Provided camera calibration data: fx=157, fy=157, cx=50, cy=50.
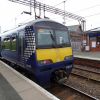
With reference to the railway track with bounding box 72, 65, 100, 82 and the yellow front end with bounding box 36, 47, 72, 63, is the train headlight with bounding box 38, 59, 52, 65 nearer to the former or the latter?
the yellow front end with bounding box 36, 47, 72, 63

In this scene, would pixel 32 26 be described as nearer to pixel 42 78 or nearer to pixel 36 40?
pixel 36 40

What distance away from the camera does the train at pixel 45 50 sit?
6.25m

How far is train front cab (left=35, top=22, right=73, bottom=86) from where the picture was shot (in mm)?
6309

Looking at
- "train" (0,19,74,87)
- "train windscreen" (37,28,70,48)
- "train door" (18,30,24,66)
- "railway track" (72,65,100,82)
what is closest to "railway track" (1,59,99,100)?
"train" (0,19,74,87)

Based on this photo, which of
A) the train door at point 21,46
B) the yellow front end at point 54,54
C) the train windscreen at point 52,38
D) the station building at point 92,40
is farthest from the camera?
the station building at point 92,40

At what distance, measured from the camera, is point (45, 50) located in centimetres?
641

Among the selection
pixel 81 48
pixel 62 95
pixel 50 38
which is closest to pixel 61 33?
pixel 50 38

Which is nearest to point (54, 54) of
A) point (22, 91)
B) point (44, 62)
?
point (44, 62)

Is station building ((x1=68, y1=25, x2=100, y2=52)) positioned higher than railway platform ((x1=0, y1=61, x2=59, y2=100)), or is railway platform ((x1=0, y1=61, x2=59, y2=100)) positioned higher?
station building ((x1=68, y1=25, x2=100, y2=52))

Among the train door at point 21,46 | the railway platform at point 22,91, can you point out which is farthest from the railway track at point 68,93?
the train door at point 21,46

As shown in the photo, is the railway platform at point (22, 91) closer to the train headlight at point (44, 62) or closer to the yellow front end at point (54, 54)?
the train headlight at point (44, 62)

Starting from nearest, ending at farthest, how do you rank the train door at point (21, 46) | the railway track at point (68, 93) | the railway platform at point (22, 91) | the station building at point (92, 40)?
the railway platform at point (22, 91) → the railway track at point (68, 93) → the train door at point (21, 46) → the station building at point (92, 40)

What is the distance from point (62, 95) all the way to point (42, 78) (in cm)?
113

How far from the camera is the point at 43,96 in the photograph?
4.52 metres
